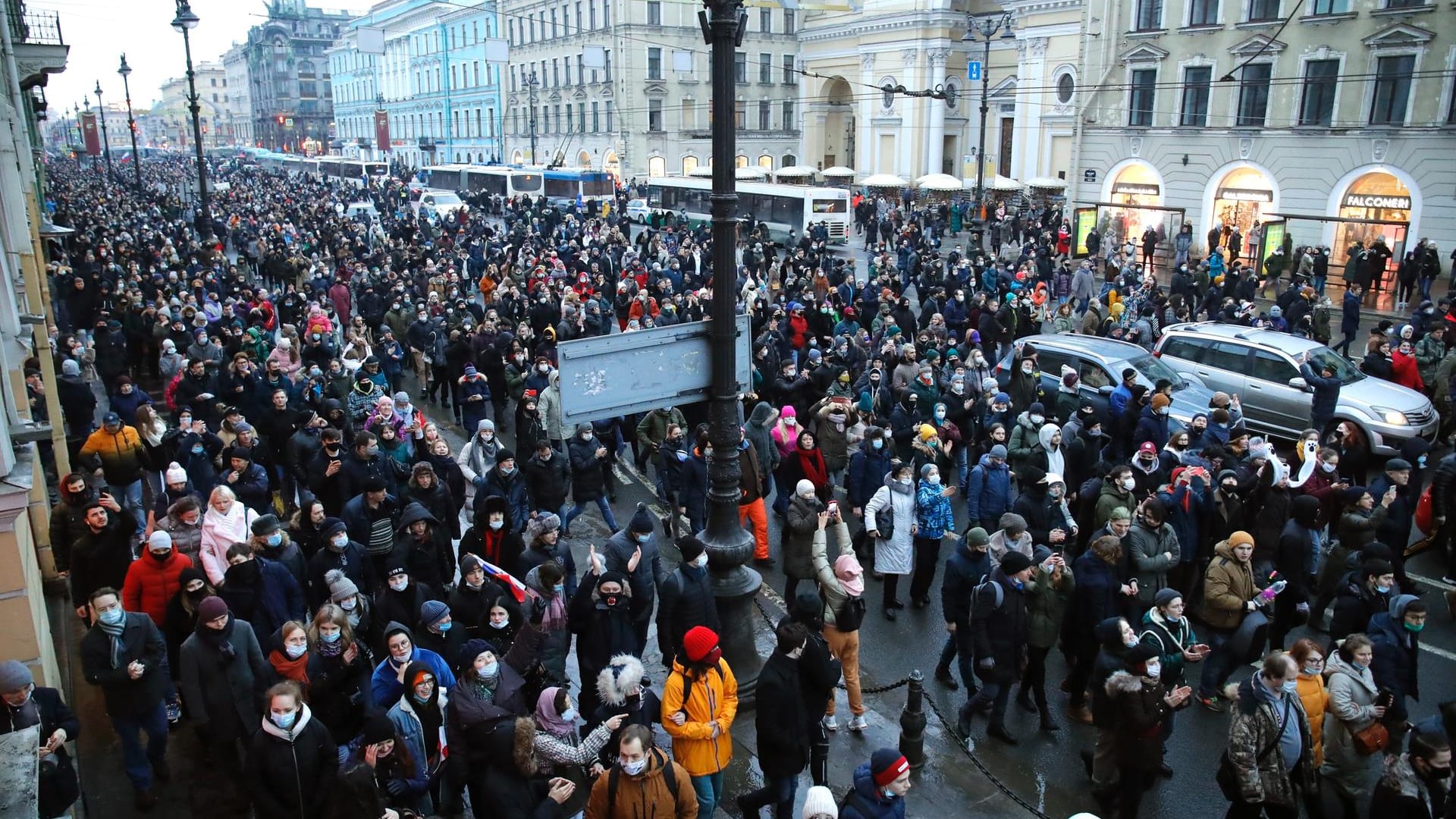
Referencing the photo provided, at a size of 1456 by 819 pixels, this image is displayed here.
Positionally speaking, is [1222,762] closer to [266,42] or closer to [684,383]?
[684,383]

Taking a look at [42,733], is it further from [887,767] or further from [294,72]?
[294,72]

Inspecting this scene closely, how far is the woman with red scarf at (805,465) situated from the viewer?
10039 mm

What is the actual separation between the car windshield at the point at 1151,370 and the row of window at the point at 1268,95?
18969 mm

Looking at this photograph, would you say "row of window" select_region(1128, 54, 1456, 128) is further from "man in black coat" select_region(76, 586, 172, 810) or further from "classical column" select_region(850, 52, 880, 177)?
"man in black coat" select_region(76, 586, 172, 810)

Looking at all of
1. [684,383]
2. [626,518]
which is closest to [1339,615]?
[684,383]

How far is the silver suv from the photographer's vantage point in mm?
12430

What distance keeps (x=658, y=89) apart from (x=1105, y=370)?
5661 centimetres

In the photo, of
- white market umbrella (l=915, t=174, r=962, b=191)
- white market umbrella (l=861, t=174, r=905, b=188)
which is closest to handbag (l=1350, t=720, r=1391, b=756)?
white market umbrella (l=915, t=174, r=962, b=191)

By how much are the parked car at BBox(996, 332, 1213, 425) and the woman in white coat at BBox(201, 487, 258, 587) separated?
894 centimetres

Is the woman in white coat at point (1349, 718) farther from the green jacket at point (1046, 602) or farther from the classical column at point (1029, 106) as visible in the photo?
the classical column at point (1029, 106)

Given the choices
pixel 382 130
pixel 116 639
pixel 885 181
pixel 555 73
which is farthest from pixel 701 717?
pixel 382 130

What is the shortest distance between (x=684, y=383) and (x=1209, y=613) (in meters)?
4.17

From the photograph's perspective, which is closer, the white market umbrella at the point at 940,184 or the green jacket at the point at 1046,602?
the green jacket at the point at 1046,602

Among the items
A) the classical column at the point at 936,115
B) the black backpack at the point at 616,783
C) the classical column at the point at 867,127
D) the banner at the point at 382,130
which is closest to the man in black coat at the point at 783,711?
the black backpack at the point at 616,783
